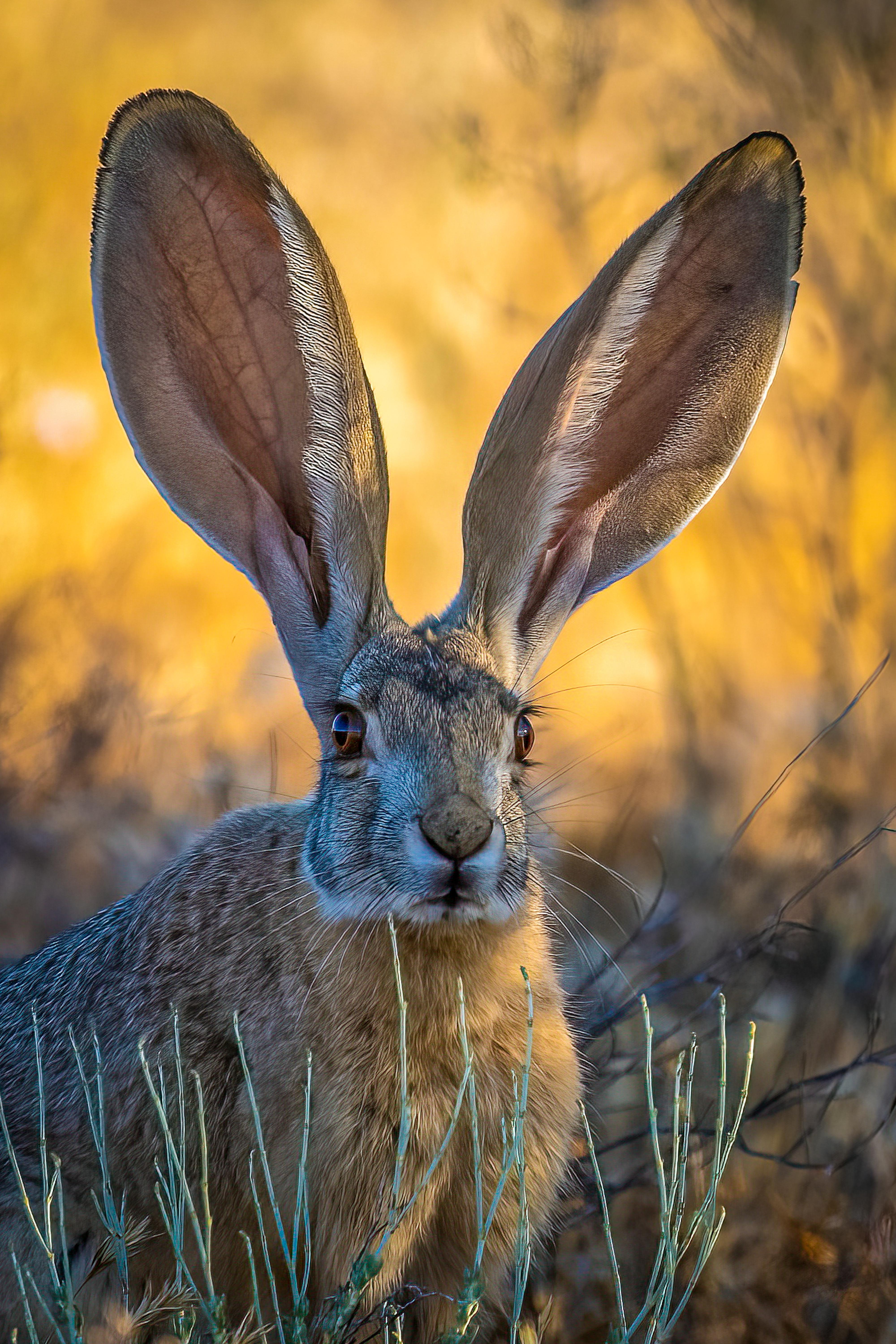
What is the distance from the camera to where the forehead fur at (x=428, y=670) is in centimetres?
326

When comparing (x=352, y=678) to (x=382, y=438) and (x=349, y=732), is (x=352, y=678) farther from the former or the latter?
(x=382, y=438)

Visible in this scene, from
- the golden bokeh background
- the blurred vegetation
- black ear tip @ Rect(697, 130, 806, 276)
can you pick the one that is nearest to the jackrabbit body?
black ear tip @ Rect(697, 130, 806, 276)

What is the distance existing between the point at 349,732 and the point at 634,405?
1.27 metres

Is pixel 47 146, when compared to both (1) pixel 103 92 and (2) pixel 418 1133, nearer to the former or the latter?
(1) pixel 103 92

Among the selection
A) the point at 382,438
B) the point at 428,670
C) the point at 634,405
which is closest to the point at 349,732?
the point at 428,670

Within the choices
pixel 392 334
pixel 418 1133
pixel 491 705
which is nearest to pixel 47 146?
pixel 392 334

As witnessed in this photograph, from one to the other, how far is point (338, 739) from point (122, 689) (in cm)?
Result: 251

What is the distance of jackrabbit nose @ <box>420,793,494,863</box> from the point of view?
2859 mm

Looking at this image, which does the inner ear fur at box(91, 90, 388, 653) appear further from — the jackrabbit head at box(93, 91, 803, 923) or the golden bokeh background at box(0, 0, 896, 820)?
the golden bokeh background at box(0, 0, 896, 820)

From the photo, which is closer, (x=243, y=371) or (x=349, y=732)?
(x=349, y=732)

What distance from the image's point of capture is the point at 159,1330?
2902mm

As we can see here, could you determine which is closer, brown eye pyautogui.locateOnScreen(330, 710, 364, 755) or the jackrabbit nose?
the jackrabbit nose

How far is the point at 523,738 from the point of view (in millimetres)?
3391

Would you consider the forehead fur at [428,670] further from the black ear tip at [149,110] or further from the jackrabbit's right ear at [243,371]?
the black ear tip at [149,110]
